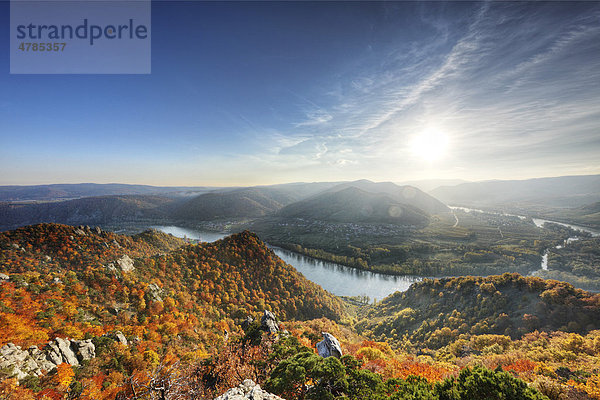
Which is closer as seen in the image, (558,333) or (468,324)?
(558,333)

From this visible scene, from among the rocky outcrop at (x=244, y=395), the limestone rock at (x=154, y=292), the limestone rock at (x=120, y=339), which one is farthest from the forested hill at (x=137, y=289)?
the rocky outcrop at (x=244, y=395)

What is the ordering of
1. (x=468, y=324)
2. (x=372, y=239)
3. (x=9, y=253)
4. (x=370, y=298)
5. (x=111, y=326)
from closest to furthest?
1. (x=111, y=326)
2. (x=468, y=324)
3. (x=9, y=253)
4. (x=370, y=298)
5. (x=372, y=239)

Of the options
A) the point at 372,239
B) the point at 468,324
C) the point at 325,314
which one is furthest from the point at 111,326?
the point at 372,239

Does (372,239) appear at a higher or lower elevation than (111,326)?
lower

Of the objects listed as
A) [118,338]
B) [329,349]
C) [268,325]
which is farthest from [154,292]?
[329,349]

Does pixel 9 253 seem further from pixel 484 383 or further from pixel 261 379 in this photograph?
pixel 484 383

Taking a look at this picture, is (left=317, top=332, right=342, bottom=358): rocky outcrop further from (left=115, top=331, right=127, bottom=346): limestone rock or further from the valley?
(left=115, top=331, right=127, bottom=346): limestone rock

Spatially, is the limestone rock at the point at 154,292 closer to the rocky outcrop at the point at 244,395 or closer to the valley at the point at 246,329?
the valley at the point at 246,329
